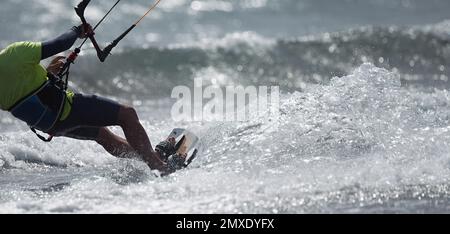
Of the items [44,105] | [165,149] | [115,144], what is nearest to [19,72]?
[44,105]

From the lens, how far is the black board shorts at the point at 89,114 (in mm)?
6875

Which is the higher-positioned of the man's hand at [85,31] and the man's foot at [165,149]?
the man's hand at [85,31]

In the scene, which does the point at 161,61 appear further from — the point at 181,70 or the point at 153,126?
the point at 153,126

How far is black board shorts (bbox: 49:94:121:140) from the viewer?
271 inches

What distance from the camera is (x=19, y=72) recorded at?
650 cm

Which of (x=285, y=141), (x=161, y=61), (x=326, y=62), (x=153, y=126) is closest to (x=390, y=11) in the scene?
(x=326, y=62)

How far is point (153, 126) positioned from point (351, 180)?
5.36 m

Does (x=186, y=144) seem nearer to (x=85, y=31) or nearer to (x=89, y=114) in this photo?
(x=89, y=114)

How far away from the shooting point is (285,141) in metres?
7.41

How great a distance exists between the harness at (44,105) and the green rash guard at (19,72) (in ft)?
0.17

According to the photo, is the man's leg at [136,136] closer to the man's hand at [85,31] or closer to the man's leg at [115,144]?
the man's leg at [115,144]

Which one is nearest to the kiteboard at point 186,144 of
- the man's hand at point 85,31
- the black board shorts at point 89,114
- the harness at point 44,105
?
the black board shorts at point 89,114

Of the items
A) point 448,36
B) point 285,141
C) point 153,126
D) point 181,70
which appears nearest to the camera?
point 285,141

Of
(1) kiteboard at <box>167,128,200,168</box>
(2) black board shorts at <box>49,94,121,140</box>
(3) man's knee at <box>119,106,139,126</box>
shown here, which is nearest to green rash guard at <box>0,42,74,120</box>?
(2) black board shorts at <box>49,94,121,140</box>
